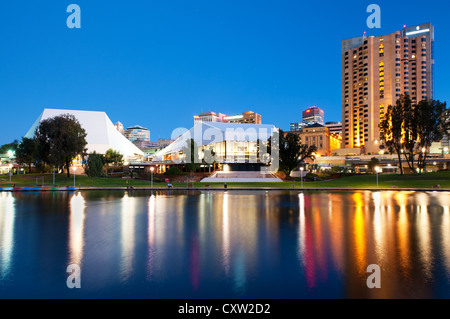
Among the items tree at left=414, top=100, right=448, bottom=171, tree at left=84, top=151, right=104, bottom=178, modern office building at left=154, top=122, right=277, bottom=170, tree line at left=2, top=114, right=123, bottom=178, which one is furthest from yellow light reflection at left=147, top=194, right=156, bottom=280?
tree at left=414, top=100, right=448, bottom=171

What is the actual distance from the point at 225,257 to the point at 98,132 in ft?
343

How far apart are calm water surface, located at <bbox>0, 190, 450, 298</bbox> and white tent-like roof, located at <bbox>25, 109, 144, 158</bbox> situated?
8913cm

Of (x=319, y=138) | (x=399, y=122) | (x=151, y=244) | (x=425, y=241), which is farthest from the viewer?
(x=319, y=138)

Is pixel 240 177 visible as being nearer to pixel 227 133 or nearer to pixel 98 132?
pixel 227 133

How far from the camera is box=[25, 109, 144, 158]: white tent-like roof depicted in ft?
319

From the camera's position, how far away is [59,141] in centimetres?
5275

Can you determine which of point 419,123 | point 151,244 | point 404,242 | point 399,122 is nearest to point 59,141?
point 151,244

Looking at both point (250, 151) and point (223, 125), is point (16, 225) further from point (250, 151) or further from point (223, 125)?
point (223, 125)

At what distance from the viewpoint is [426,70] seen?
143875 mm

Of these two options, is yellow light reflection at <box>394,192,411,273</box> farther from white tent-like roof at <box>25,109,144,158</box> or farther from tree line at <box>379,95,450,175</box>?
white tent-like roof at <box>25,109,144,158</box>

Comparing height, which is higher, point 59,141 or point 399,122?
point 399,122

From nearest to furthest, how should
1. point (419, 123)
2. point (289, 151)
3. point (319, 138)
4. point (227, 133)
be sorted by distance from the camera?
1. point (419, 123)
2. point (289, 151)
3. point (227, 133)
4. point (319, 138)

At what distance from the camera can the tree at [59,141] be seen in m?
52.7

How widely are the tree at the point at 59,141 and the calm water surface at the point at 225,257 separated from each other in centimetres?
4280
